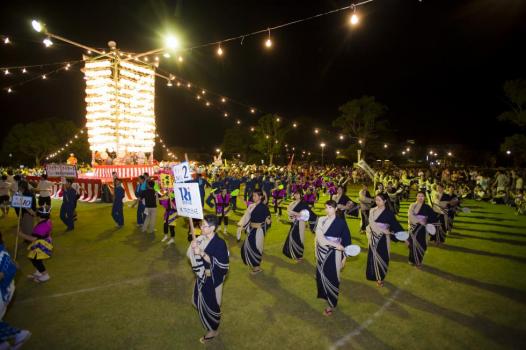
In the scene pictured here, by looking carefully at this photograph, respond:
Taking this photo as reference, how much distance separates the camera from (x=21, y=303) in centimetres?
532

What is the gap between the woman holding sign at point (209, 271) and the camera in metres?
4.14

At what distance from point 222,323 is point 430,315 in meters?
3.51

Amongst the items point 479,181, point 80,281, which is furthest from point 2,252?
point 479,181

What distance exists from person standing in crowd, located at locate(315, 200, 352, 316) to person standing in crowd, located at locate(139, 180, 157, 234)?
6.57m

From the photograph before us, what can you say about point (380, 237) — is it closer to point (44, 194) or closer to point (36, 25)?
point (44, 194)

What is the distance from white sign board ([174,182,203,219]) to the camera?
393 centimetres

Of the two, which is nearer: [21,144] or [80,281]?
[80,281]

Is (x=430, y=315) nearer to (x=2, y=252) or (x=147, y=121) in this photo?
(x=2, y=252)

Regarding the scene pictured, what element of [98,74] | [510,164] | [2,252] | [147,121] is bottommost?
[2,252]

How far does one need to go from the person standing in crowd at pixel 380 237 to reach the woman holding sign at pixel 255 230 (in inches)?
92.1

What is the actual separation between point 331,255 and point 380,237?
1.67m

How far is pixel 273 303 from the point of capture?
5512mm

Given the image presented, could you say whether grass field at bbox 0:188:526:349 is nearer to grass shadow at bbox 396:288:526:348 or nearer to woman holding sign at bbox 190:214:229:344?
grass shadow at bbox 396:288:526:348

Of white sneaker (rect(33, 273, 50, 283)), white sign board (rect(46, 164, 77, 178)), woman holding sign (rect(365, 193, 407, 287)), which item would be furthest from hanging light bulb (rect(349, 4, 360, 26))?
white sign board (rect(46, 164, 77, 178))
